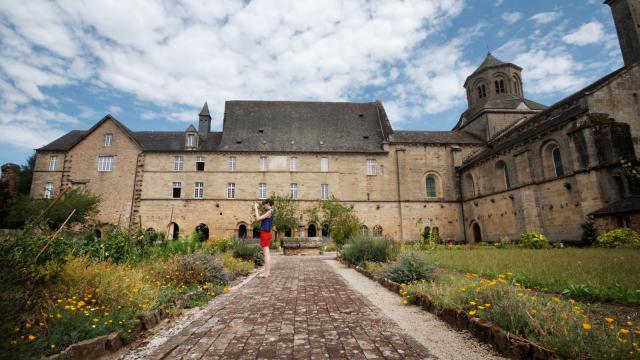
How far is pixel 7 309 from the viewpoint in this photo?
2.32 metres

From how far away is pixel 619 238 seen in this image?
14.8 metres

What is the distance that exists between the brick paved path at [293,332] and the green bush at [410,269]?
4.71 ft

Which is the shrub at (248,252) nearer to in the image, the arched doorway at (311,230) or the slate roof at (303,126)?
the arched doorway at (311,230)

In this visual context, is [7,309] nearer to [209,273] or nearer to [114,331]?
[114,331]

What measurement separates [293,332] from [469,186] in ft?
99.9

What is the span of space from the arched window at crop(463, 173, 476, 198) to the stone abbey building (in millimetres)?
104

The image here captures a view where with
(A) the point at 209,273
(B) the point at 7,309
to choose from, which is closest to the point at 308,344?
(B) the point at 7,309

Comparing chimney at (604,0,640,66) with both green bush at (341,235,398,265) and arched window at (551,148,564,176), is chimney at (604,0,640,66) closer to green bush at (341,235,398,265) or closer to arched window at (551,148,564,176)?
arched window at (551,148,564,176)

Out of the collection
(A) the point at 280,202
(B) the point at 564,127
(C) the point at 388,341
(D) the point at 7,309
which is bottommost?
(C) the point at 388,341

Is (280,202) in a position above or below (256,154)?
below

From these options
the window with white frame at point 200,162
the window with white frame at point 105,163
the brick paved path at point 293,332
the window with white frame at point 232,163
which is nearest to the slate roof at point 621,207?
the brick paved path at point 293,332

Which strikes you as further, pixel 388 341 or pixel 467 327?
pixel 467 327

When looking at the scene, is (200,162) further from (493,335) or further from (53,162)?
(493,335)

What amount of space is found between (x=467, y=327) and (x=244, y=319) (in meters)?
2.89
